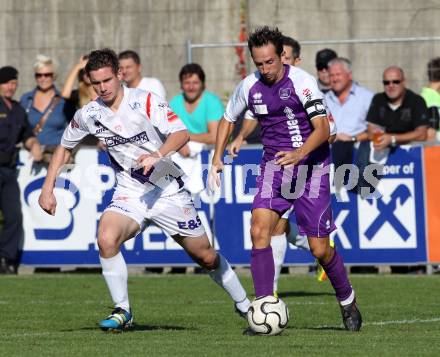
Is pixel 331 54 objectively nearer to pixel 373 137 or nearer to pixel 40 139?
pixel 373 137

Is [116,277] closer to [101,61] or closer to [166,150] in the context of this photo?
[166,150]

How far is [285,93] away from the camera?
9.66 m

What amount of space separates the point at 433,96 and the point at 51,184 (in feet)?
22.6

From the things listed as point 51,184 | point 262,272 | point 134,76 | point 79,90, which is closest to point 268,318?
point 262,272

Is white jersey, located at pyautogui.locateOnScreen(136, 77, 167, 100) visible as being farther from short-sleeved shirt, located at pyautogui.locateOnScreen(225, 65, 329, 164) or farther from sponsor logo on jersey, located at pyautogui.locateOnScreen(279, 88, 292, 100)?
sponsor logo on jersey, located at pyautogui.locateOnScreen(279, 88, 292, 100)

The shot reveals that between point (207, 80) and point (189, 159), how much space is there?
327 cm

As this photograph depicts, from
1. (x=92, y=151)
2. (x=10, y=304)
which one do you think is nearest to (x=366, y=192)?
(x=92, y=151)

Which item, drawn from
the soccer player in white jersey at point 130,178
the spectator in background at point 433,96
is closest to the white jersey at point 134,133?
the soccer player in white jersey at point 130,178

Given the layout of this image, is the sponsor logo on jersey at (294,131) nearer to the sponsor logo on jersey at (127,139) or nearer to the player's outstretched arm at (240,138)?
the player's outstretched arm at (240,138)

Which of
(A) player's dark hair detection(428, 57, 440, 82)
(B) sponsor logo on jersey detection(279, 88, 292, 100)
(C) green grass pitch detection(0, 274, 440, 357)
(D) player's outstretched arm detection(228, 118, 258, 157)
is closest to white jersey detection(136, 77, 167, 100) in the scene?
(C) green grass pitch detection(0, 274, 440, 357)

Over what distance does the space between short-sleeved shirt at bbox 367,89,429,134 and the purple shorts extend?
5.09 metres

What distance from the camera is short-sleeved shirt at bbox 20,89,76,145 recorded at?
51.8 feet

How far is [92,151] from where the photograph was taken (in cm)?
1534

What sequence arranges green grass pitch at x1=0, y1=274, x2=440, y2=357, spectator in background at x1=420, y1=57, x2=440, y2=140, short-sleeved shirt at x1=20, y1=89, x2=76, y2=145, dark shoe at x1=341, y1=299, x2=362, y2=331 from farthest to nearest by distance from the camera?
short-sleeved shirt at x1=20, y1=89, x2=76, y2=145
spectator in background at x1=420, y1=57, x2=440, y2=140
dark shoe at x1=341, y1=299, x2=362, y2=331
green grass pitch at x1=0, y1=274, x2=440, y2=357
